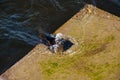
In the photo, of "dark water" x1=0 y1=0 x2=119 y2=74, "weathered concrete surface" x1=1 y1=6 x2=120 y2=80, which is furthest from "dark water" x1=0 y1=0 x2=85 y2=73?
"weathered concrete surface" x1=1 y1=6 x2=120 y2=80

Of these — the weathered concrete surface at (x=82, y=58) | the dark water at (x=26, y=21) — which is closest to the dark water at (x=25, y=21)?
the dark water at (x=26, y=21)

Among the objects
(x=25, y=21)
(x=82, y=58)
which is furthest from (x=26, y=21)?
(x=82, y=58)

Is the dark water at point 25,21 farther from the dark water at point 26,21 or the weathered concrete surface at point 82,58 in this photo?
the weathered concrete surface at point 82,58

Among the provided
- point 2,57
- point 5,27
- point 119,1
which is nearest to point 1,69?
point 2,57

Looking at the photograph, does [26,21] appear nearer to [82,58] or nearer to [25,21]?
[25,21]

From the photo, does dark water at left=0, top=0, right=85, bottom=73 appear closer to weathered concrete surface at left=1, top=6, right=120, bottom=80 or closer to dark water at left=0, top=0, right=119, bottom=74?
dark water at left=0, top=0, right=119, bottom=74

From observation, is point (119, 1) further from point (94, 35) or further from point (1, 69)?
point (1, 69)

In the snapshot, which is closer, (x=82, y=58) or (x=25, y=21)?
(x=82, y=58)
